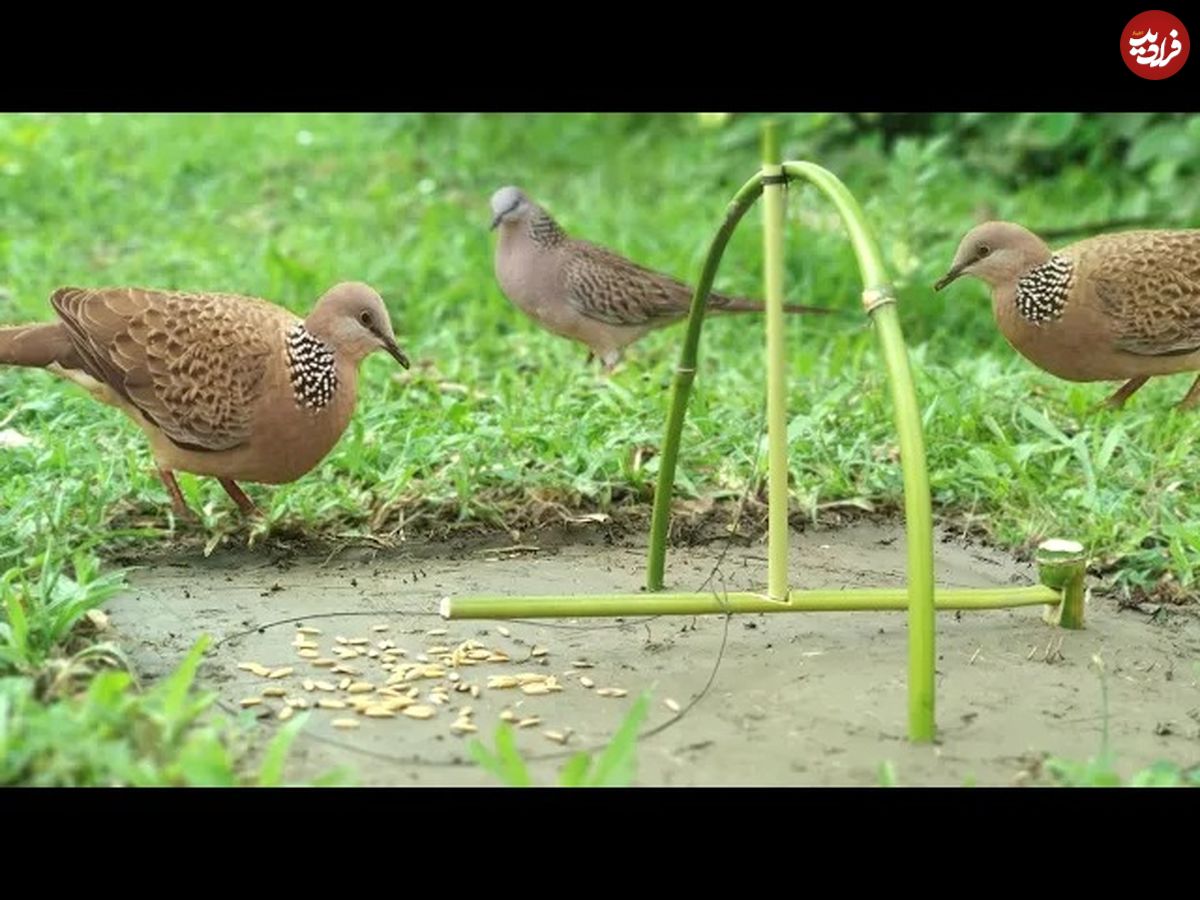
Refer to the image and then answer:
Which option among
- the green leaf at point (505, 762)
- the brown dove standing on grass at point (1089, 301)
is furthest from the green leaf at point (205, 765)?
the brown dove standing on grass at point (1089, 301)

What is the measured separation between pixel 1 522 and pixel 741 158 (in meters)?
6.09

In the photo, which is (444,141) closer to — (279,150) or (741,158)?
(279,150)

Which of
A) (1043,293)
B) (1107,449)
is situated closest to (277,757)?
(1043,293)

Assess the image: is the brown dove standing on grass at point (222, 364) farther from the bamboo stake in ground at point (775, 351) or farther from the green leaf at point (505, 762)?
the green leaf at point (505, 762)

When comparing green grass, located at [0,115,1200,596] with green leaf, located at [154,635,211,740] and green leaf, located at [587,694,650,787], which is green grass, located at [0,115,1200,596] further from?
green leaf, located at [587,694,650,787]

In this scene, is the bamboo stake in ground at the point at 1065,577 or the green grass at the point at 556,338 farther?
the green grass at the point at 556,338

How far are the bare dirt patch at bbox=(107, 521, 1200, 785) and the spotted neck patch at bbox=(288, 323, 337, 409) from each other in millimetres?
585

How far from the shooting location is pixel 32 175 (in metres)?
9.74

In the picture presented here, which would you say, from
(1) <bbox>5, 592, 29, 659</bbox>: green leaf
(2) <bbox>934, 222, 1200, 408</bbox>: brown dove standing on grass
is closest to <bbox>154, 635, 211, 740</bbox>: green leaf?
(1) <bbox>5, 592, 29, 659</bbox>: green leaf

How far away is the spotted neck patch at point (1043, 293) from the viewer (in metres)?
5.16

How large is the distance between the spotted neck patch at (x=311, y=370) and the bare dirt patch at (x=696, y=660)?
1.92ft

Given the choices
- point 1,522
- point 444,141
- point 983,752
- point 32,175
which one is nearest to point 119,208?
point 32,175

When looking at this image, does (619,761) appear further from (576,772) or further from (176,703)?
(176,703)

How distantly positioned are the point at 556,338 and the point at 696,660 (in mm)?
3297
